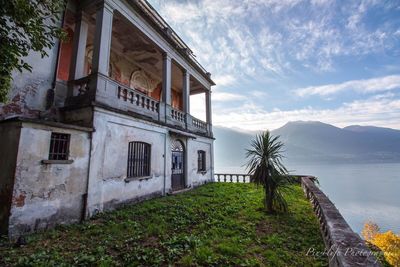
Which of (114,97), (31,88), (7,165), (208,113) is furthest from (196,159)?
(7,165)

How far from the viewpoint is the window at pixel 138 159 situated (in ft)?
26.8

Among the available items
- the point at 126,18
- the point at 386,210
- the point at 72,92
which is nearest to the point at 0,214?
the point at 72,92

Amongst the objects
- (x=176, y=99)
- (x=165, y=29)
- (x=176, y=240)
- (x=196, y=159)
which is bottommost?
(x=176, y=240)

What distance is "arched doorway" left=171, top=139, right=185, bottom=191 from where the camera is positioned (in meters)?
11.3

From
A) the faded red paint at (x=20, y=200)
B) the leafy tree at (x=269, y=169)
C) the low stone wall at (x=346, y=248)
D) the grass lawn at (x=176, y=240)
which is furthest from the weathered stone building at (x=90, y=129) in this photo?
the low stone wall at (x=346, y=248)

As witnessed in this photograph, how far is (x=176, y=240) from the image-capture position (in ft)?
15.0

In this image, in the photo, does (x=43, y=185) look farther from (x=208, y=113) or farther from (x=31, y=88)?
(x=208, y=113)

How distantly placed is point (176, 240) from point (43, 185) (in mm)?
3546

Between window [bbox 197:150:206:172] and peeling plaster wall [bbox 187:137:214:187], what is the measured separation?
30 centimetres

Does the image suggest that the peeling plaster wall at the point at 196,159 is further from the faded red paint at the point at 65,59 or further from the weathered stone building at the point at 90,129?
the faded red paint at the point at 65,59

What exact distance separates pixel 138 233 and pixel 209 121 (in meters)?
12.1

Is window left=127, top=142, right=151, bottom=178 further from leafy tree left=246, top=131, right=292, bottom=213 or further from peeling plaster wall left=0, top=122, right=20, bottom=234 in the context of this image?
leafy tree left=246, top=131, right=292, bottom=213

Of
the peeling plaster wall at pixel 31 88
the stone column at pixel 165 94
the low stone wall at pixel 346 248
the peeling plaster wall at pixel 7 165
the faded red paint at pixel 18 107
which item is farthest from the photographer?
the stone column at pixel 165 94

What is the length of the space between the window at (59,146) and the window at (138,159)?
2615 millimetres
